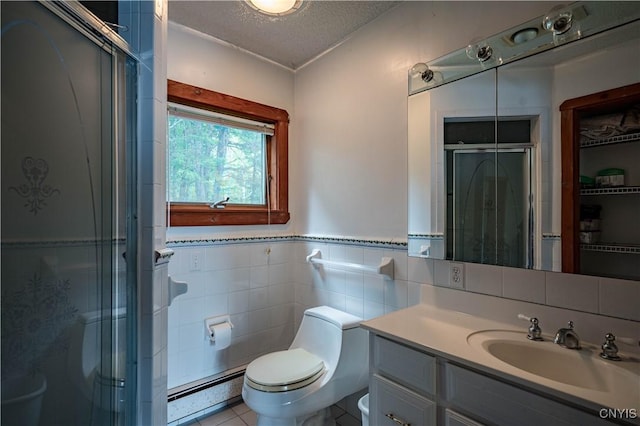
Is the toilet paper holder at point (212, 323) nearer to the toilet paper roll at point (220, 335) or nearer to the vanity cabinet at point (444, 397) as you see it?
the toilet paper roll at point (220, 335)

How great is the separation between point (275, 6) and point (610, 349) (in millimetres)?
2016

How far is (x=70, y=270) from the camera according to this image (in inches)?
33.7

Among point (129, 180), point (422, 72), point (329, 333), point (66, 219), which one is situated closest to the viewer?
point (66, 219)

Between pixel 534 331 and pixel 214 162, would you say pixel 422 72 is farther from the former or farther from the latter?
pixel 214 162

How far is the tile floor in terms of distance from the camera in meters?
1.86

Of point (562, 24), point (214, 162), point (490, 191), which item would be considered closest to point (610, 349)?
point (490, 191)

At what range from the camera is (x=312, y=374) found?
1.59 m

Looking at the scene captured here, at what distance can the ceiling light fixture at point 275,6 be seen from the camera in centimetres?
161

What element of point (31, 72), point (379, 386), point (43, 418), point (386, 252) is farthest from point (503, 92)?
point (43, 418)

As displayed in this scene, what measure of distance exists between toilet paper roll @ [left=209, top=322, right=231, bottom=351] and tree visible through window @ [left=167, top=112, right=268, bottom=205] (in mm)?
806

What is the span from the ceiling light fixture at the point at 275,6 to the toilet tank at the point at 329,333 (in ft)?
5.68

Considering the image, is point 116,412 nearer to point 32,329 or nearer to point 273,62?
point 32,329

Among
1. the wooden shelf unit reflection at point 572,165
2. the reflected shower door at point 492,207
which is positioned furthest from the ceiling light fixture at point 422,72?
the wooden shelf unit reflection at point 572,165

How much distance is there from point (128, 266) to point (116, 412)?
0.47 m
